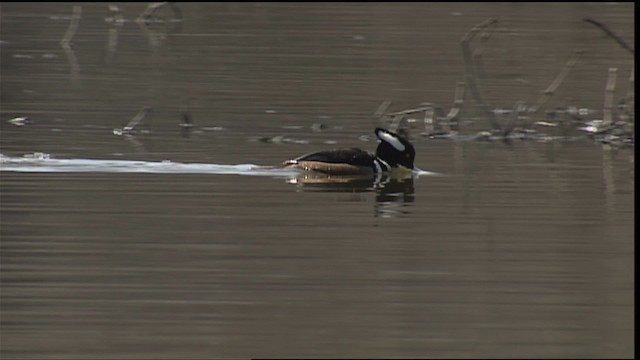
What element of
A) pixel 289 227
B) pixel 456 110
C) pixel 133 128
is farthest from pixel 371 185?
pixel 456 110

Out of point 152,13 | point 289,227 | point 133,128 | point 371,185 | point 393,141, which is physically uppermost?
point 152,13

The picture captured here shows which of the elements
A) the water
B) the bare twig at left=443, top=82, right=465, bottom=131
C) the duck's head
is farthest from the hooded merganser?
the bare twig at left=443, top=82, right=465, bottom=131

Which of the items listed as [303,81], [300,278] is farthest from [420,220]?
[303,81]

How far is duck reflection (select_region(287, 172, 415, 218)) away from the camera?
15.4 metres

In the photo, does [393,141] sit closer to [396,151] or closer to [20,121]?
[396,151]

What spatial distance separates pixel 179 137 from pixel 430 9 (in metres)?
30.3

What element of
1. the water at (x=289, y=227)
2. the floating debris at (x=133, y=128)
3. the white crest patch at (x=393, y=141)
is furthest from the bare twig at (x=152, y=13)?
the white crest patch at (x=393, y=141)

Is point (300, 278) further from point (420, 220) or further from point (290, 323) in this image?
point (420, 220)

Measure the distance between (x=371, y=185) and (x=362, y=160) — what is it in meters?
0.30

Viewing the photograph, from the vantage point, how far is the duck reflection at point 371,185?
604 inches

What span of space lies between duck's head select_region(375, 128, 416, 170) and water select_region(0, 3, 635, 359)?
0.24 meters

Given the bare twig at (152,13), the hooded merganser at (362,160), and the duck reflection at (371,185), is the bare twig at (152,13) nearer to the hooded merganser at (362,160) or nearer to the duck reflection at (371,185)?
the hooded merganser at (362,160)

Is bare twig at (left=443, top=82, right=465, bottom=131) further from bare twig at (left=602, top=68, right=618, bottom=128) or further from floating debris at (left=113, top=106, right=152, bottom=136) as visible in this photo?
floating debris at (left=113, top=106, right=152, bottom=136)

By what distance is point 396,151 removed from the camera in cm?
1688
